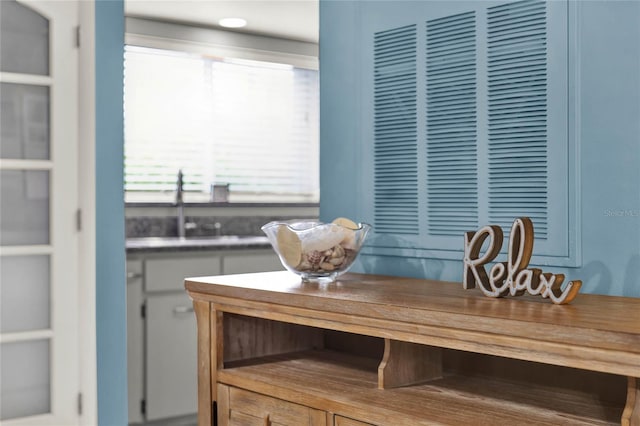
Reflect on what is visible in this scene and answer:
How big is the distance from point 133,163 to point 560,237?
10.6 feet

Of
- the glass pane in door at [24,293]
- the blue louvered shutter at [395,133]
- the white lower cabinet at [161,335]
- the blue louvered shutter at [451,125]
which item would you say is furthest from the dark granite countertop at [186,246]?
the blue louvered shutter at [451,125]

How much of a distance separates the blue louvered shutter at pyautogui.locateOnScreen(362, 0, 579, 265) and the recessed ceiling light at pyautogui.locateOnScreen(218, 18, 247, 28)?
2451 mm

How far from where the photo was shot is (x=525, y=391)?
4.97 feet

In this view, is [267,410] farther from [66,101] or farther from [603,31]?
[66,101]

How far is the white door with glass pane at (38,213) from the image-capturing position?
280 cm

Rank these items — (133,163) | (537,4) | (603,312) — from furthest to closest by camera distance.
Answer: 1. (133,163)
2. (537,4)
3. (603,312)

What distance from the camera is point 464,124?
180 centimetres

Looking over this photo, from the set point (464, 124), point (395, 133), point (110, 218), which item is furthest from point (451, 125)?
point (110, 218)

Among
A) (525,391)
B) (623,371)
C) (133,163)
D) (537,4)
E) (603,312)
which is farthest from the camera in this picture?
(133,163)

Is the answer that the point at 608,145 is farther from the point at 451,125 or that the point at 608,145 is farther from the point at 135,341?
the point at 135,341

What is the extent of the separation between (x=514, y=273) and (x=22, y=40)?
2.23m

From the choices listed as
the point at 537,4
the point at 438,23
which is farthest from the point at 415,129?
the point at 537,4

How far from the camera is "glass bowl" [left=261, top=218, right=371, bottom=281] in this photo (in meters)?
1.75

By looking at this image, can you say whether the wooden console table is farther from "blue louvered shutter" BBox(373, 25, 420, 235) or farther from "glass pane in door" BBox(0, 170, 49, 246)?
"glass pane in door" BBox(0, 170, 49, 246)
